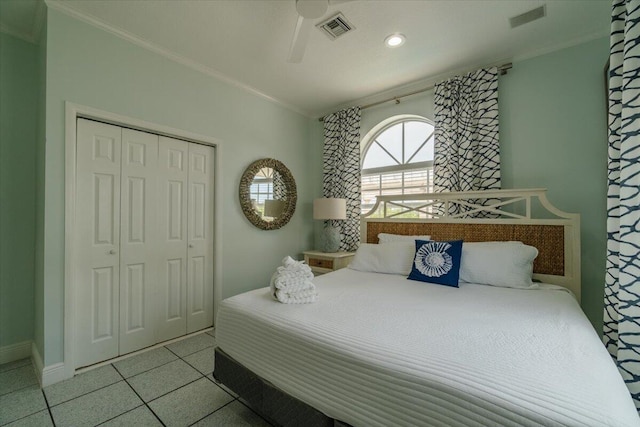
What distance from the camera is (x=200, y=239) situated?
277 cm

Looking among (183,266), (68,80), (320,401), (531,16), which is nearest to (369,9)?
(531,16)

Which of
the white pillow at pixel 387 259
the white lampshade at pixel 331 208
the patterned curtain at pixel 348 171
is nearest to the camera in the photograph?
the white pillow at pixel 387 259

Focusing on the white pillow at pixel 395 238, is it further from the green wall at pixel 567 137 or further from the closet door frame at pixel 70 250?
the closet door frame at pixel 70 250

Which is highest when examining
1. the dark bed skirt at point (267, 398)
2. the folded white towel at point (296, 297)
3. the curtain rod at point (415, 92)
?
the curtain rod at point (415, 92)

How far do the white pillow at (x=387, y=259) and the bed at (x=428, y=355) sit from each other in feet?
0.85

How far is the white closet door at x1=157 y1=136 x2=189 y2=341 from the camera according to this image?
2.47 m

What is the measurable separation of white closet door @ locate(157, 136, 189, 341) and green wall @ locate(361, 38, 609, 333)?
10.4ft

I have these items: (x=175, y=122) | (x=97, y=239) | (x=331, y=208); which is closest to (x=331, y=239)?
(x=331, y=208)

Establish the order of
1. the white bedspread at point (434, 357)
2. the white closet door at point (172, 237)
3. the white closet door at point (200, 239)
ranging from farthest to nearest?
the white closet door at point (200, 239) → the white closet door at point (172, 237) → the white bedspread at point (434, 357)

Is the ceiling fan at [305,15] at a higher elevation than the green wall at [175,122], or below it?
higher

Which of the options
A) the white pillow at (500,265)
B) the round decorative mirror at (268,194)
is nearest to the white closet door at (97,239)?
the round decorative mirror at (268,194)

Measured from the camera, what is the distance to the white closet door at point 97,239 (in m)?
2.03

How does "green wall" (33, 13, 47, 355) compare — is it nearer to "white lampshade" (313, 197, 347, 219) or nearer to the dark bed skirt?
the dark bed skirt

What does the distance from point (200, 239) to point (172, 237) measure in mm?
279
